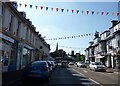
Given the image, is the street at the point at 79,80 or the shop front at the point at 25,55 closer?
the street at the point at 79,80

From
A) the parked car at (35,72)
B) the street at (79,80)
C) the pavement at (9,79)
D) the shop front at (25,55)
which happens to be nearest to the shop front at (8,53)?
the pavement at (9,79)

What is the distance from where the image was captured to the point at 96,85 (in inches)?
534

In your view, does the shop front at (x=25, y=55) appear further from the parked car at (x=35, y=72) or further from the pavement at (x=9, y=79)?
the parked car at (x=35, y=72)

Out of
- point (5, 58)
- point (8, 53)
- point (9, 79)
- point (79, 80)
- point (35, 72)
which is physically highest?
point (8, 53)

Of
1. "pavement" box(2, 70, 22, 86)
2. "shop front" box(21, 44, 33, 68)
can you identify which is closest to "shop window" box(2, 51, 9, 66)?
"pavement" box(2, 70, 22, 86)

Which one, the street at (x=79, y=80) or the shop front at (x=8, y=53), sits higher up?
the shop front at (x=8, y=53)

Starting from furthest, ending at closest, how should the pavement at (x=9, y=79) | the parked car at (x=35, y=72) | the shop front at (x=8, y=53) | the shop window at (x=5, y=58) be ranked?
1. the shop window at (x=5, y=58)
2. the shop front at (x=8, y=53)
3. the parked car at (x=35, y=72)
4. the pavement at (x=9, y=79)

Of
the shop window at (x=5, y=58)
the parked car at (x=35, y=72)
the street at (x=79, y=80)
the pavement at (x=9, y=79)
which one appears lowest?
the street at (x=79, y=80)

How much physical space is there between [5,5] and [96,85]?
37.0ft

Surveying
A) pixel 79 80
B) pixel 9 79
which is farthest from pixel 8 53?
pixel 79 80

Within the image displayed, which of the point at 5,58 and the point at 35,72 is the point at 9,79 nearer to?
the point at 35,72

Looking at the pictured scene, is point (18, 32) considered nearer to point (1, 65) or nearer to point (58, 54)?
point (1, 65)

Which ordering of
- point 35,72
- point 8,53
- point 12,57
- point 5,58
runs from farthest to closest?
point 12,57 → point 8,53 → point 5,58 → point 35,72

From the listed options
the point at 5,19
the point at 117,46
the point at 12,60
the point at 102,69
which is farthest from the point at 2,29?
the point at 117,46
